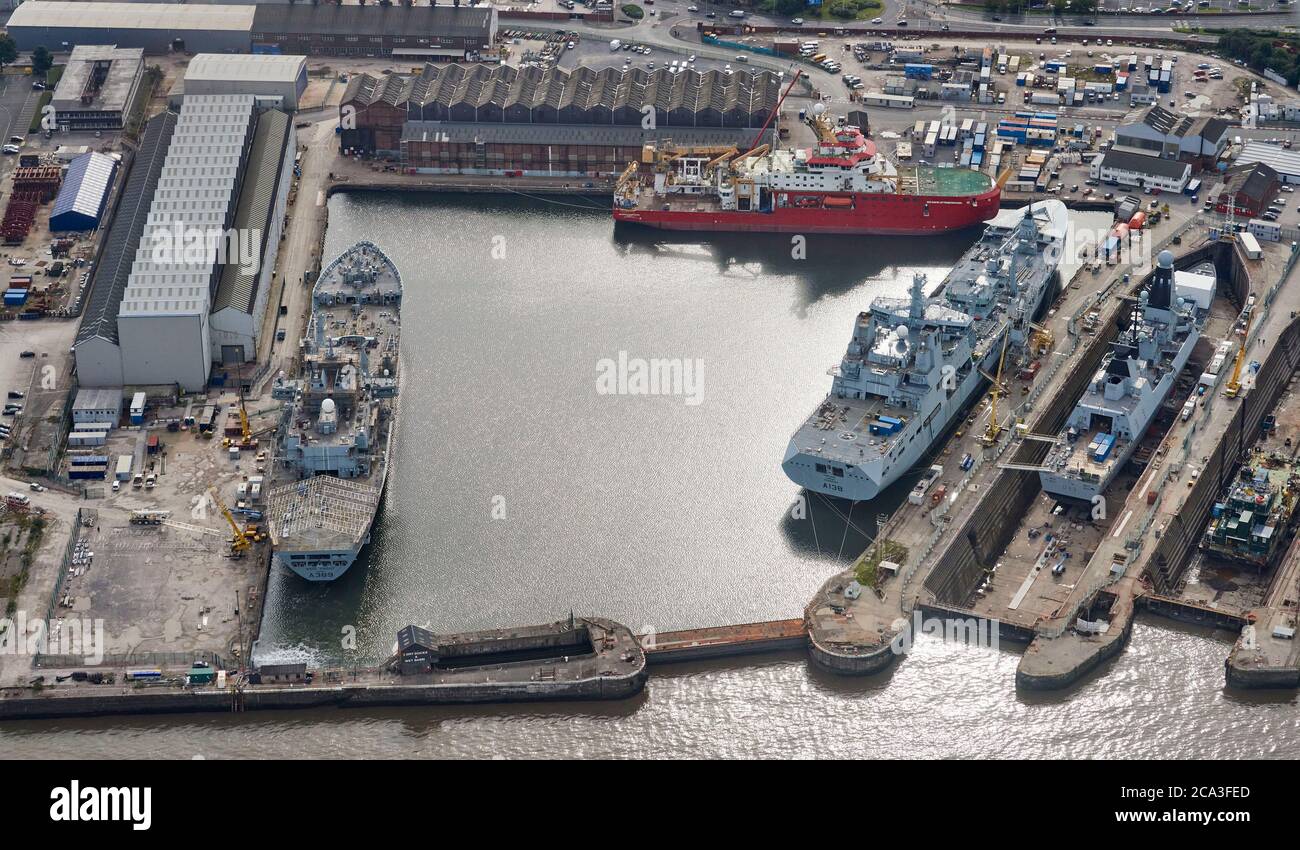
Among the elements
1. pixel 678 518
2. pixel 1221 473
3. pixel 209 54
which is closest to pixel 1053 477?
pixel 1221 473

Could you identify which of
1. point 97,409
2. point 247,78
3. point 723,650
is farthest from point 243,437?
point 247,78

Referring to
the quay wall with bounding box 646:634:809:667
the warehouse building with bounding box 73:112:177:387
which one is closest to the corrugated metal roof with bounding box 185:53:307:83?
the warehouse building with bounding box 73:112:177:387

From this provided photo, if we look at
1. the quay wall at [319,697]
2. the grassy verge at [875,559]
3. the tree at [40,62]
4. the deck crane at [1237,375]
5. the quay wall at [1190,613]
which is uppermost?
the tree at [40,62]

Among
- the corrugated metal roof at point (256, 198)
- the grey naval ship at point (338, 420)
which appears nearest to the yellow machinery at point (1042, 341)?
the grey naval ship at point (338, 420)

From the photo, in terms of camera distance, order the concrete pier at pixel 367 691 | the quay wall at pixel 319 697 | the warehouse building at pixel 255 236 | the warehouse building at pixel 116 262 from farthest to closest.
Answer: the warehouse building at pixel 255 236
the warehouse building at pixel 116 262
the concrete pier at pixel 367 691
the quay wall at pixel 319 697

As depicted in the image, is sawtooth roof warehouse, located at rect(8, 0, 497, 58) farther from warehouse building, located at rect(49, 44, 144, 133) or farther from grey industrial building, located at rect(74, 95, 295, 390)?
grey industrial building, located at rect(74, 95, 295, 390)

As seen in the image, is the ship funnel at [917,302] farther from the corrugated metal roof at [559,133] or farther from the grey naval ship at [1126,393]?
the corrugated metal roof at [559,133]

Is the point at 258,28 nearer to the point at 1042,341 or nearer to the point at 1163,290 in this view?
the point at 1042,341
